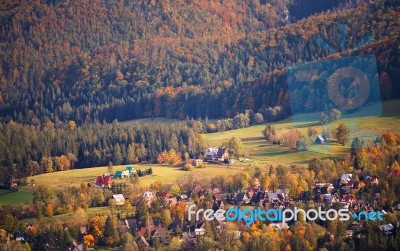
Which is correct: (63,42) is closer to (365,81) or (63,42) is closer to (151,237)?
(365,81)

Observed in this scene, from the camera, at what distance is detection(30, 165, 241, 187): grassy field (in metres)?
39.2

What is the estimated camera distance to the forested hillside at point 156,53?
54906mm

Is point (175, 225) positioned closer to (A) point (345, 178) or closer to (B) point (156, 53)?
(A) point (345, 178)

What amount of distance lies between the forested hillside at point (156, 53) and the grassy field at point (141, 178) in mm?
10075

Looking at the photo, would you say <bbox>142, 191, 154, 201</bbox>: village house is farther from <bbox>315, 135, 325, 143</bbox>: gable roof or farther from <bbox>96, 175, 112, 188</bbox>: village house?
<bbox>315, 135, 325, 143</bbox>: gable roof

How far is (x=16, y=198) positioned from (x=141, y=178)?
484cm

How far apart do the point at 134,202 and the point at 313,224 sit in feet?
21.7

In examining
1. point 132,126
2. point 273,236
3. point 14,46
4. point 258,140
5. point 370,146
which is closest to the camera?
point 273,236

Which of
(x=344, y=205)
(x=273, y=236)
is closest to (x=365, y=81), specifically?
(x=344, y=205)

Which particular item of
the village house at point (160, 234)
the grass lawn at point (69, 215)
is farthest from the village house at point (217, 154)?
the village house at point (160, 234)

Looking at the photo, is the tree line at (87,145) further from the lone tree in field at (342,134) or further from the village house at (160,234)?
the village house at (160,234)

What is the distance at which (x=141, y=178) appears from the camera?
39.7 meters

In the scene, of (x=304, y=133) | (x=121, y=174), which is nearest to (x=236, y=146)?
(x=304, y=133)

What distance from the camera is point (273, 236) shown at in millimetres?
32562
